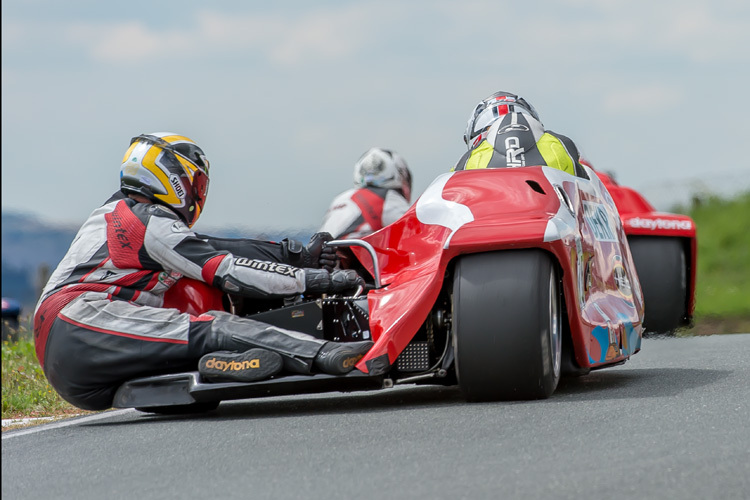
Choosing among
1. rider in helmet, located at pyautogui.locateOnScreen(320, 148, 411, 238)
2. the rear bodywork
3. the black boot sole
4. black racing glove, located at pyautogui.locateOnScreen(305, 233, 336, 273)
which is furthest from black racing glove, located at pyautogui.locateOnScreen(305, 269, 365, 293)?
rider in helmet, located at pyautogui.locateOnScreen(320, 148, 411, 238)

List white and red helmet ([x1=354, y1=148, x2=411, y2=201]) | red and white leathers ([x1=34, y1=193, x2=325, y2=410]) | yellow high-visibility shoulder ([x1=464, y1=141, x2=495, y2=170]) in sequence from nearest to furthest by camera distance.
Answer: red and white leathers ([x1=34, y1=193, x2=325, y2=410])
yellow high-visibility shoulder ([x1=464, y1=141, x2=495, y2=170])
white and red helmet ([x1=354, y1=148, x2=411, y2=201])

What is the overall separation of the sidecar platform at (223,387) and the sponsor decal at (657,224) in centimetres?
384

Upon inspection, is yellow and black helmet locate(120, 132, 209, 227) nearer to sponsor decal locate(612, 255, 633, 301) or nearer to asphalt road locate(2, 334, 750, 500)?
asphalt road locate(2, 334, 750, 500)

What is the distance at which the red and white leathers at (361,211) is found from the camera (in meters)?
9.77

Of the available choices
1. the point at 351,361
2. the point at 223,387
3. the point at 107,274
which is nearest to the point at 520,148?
the point at 351,361

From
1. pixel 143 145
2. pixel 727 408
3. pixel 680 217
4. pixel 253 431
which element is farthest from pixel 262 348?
pixel 680 217

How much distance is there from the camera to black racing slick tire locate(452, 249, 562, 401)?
499 centimetres

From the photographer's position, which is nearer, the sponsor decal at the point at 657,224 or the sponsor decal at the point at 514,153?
the sponsor decal at the point at 514,153

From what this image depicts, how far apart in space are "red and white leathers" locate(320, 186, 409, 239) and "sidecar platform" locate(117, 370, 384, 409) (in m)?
4.25

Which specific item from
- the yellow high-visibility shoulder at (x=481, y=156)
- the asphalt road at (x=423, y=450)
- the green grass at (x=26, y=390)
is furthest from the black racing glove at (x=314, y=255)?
the green grass at (x=26, y=390)

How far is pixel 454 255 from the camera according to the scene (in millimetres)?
5145

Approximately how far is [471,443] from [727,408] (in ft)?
3.87

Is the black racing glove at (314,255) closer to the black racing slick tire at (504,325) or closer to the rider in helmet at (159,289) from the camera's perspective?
the rider in helmet at (159,289)

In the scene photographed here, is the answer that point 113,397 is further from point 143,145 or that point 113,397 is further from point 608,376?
point 608,376
